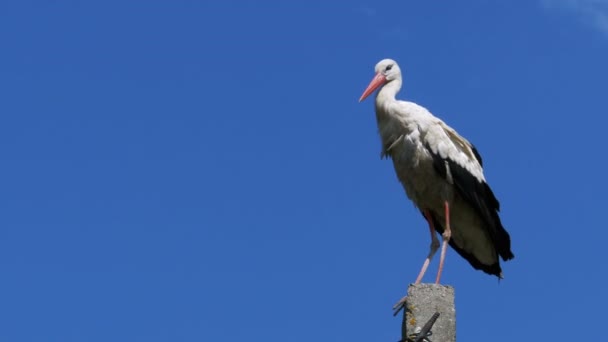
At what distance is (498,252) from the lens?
973cm

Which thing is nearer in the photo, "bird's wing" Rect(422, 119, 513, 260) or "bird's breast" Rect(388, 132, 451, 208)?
"bird's wing" Rect(422, 119, 513, 260)

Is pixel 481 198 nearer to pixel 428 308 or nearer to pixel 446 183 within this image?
pixel 446 183

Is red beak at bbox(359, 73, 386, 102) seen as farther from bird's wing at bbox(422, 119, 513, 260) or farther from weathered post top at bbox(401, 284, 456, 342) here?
weathered post top at bbox(401, 284, 456, 342)

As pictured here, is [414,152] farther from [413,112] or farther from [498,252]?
[498,252]

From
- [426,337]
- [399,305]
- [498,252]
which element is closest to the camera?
[426,337]

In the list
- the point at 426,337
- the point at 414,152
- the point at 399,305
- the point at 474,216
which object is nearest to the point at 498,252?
the point at 474,216

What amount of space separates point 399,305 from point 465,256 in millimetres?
3027

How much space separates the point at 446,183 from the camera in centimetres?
984

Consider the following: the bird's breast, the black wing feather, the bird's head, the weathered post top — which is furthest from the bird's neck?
the weathered post top

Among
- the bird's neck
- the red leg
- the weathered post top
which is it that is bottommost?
Result: the weathered post top

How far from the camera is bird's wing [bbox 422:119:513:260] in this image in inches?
380

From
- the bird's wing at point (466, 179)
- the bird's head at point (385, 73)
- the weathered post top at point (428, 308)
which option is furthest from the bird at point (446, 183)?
the weathered post top at point (428, 308)

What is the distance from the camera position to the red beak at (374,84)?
1055 centimetres

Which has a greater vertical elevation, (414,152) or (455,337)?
(414,152)
